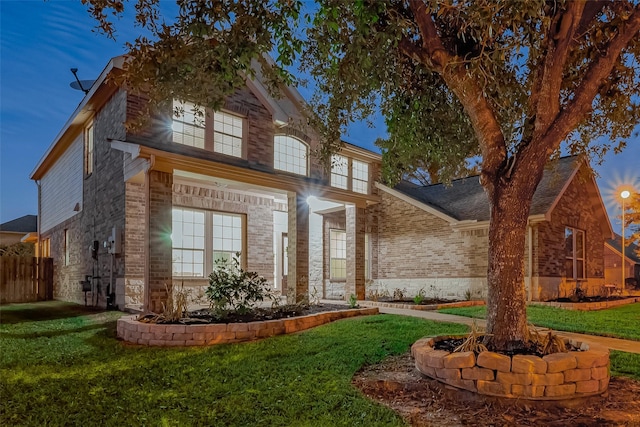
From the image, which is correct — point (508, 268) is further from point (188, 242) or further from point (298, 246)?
point (188, 242)

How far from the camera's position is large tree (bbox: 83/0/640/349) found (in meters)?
5.23

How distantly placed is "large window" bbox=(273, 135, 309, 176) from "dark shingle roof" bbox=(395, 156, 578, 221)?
5039mm

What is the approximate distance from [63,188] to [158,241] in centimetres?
991

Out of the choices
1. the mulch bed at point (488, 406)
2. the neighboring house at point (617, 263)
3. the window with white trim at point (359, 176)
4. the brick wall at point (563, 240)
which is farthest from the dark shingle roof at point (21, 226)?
the neighboring house at point (617, 263)

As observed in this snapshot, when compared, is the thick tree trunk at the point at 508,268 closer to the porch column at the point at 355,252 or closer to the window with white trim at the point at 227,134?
the porch column at the point at 355,252

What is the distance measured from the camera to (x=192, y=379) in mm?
5145

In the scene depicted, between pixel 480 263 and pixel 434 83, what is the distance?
9.61m

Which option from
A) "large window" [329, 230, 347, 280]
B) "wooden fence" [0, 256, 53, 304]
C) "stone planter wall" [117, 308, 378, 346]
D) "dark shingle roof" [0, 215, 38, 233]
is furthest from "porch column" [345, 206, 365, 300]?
"dark shingle roof" [0, 215, 38, 233]

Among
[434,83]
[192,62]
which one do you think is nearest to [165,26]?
[192,62]

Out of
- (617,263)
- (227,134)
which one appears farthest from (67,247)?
(617,263)

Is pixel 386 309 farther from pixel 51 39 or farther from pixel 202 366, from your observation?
pixel 51 39

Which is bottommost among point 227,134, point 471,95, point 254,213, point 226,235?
point 226,235

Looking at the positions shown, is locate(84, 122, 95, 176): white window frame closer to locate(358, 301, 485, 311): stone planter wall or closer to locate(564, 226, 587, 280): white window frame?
locate(358, 301, 485, 311): stone planter wall

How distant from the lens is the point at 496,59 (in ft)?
17.6
